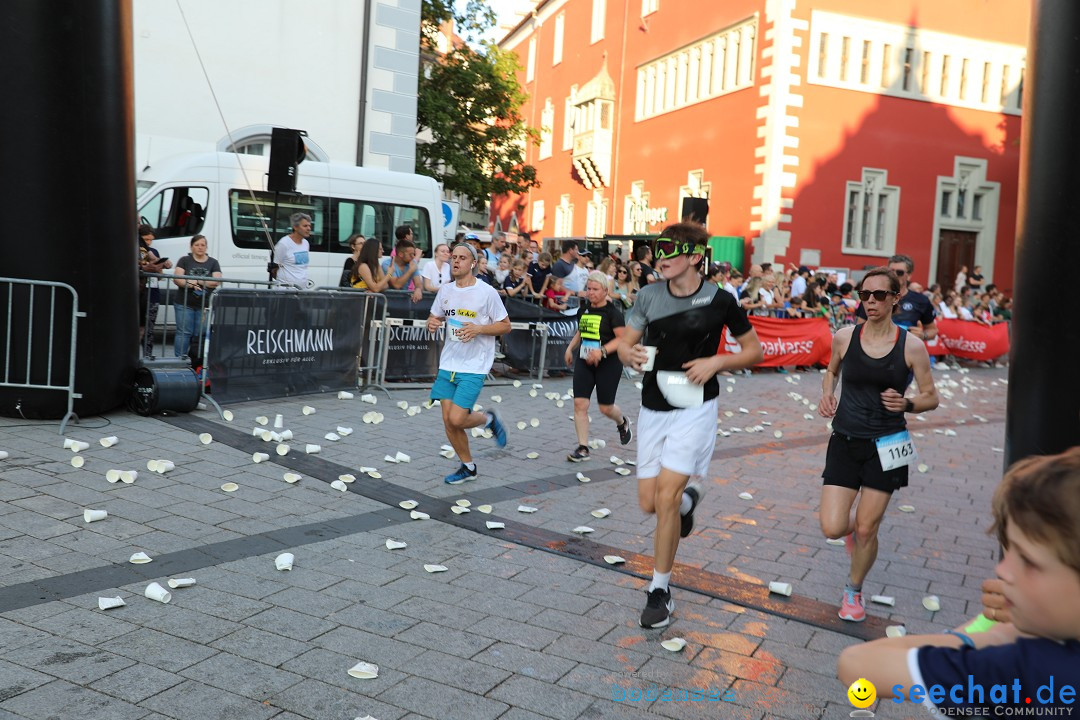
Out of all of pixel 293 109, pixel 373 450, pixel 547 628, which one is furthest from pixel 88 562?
pixel 293 109

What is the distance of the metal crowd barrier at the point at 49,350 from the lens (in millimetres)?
8203

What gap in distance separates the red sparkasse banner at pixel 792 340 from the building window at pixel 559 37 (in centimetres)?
3314

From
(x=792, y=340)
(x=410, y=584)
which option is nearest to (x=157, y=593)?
(x=410, y=584)

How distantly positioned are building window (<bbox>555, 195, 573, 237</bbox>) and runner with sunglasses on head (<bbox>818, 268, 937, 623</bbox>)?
41338mm

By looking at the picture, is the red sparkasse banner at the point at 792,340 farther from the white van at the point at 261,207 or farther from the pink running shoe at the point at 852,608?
the pink running shoe at the point at 852,608

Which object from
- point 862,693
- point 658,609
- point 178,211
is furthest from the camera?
point 178,211

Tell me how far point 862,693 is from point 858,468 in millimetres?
3430

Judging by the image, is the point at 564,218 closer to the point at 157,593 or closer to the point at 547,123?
the point at 547,123

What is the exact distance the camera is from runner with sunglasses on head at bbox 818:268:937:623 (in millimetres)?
4988

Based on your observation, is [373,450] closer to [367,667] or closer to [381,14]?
[367,667]

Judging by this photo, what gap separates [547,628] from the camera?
4.54m

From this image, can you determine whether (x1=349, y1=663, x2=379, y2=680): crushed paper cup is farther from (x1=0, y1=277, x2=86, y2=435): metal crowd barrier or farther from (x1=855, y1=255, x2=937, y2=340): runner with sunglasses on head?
(x1=0, y1=277, x2=86, y2=435): metal crowd barrier

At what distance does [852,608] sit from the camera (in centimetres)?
495

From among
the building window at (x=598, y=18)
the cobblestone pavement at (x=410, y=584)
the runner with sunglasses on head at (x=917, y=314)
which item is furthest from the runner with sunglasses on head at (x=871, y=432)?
the building window at (x=598, y=18)
